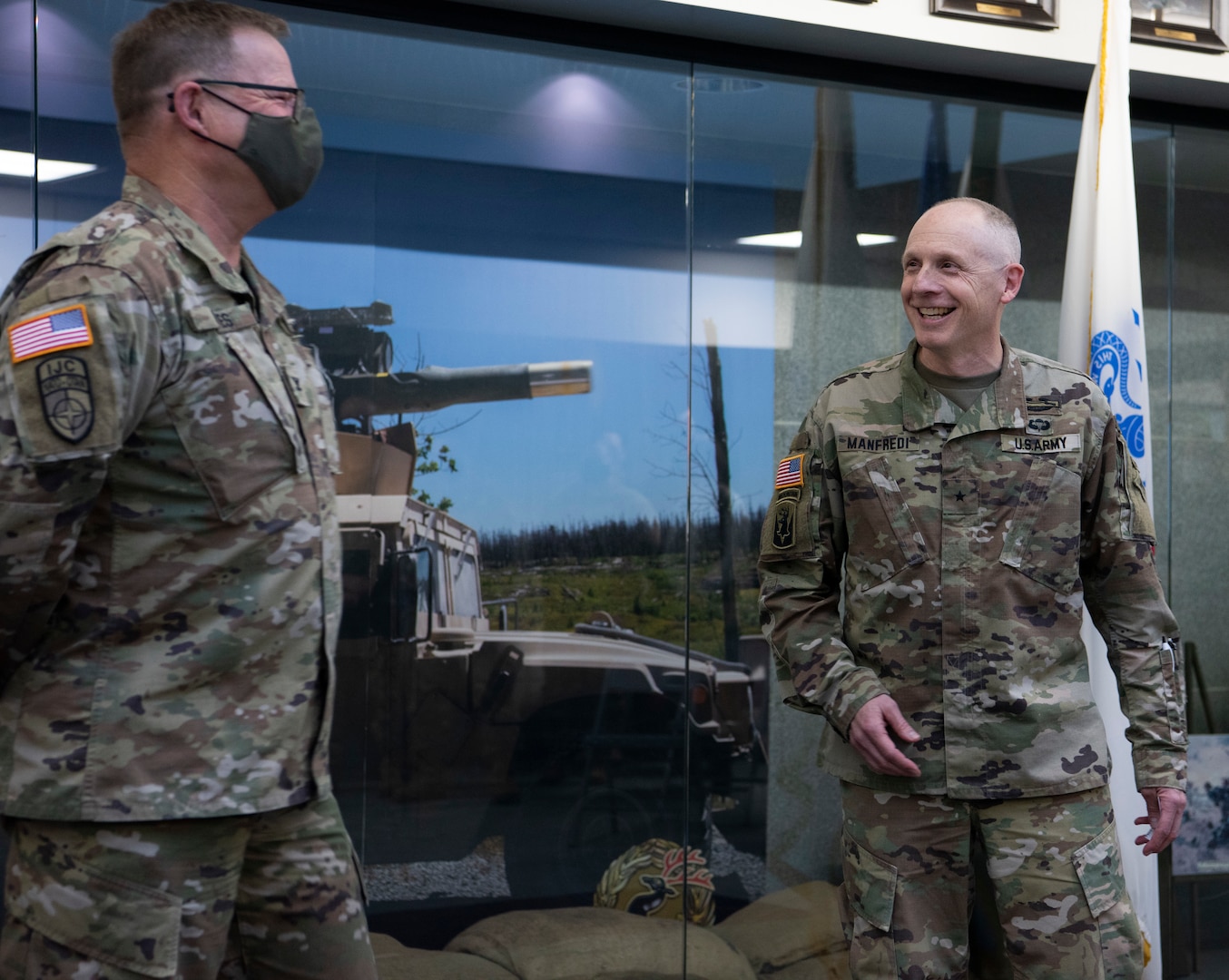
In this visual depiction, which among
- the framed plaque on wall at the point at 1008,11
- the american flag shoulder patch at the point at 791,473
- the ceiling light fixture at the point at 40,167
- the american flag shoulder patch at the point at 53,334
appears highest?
the framed plaque on wall at the point at 1008,11

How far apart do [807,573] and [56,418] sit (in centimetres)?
139

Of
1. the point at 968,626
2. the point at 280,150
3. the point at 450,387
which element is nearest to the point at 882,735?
the point at 968,626

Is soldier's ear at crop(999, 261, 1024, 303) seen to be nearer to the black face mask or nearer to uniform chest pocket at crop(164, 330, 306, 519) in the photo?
the black face mask

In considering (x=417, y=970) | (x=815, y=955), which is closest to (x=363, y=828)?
(x=417, y=970)

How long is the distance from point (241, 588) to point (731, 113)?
2.40 m

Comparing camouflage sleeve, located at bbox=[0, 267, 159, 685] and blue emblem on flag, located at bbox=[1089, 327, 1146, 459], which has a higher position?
blue emblem on flag, located at bbox=[1089, 327, 1146, 459]

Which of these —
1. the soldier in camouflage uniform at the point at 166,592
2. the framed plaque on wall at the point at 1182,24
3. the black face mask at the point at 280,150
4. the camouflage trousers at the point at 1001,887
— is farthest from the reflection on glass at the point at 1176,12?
the soldier in camouflage uniform at the point at 166,592

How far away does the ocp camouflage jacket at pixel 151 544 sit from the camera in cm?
131

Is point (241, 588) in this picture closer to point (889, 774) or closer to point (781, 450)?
point (889, 774)

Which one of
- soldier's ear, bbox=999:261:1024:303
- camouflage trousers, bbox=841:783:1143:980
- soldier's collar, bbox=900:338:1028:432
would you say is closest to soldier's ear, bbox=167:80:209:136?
soldier's collar, bbox=900:338:1028:432

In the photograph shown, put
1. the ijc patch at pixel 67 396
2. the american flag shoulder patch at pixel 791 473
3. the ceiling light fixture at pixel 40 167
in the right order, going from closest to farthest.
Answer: the ijc patch at pixel 67 396
the american flag shoulder patch at pixel 791 473
the ceiling light fixture at pixel 40 167

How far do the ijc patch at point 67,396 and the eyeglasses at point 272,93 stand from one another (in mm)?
433

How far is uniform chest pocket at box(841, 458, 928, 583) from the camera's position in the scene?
223 cm

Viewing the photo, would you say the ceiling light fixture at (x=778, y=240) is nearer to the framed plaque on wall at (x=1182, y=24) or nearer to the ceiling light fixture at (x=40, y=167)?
the framed plaque on wall at (x=1182, y=24)
